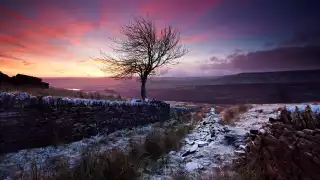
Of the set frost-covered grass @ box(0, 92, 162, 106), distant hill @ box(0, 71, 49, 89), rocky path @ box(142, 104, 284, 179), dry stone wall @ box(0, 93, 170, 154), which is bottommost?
rocky path @ box(142, 104, 284, 179)

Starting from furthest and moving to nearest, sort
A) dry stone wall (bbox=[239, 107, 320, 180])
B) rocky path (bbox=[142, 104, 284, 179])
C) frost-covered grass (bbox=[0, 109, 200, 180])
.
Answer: rocky path (bbox=[142, 104, 284, 179]) → frost-covered grass (bbox=[0, 109, 200, 180]) → dry stone wall (bbox=[239, 107, 320, 180])

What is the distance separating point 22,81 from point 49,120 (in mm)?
9460

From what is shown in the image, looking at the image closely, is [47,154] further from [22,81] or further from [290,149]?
[22,81]

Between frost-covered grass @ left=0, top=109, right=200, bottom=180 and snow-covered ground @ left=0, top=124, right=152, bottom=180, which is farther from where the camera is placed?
snow-covered ground @ left=0, top=124, right=152, bottom=180

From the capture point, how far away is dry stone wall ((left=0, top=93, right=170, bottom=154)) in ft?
19.3

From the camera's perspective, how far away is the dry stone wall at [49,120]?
588 centimetres

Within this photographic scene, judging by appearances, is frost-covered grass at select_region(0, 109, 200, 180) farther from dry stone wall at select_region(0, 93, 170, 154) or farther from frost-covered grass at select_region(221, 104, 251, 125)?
frost-covered grass at select_region(221, 104, 251, 125)

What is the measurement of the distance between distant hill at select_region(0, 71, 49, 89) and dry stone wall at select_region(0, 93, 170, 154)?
24.4 ft

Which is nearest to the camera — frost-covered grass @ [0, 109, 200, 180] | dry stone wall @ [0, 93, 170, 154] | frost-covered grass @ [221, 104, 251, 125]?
frost-covered grass @ [0, 109, 200, 180]

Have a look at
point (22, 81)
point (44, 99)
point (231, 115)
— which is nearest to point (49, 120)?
point (44, 99)

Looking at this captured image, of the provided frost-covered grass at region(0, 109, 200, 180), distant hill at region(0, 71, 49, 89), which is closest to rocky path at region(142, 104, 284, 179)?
frost-covered grass at region(0, 109, 200, 180)

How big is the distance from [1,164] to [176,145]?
5013 millimetres

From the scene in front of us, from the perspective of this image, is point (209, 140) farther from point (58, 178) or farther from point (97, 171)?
point (58, 178)

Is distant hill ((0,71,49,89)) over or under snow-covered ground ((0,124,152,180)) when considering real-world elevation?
over
